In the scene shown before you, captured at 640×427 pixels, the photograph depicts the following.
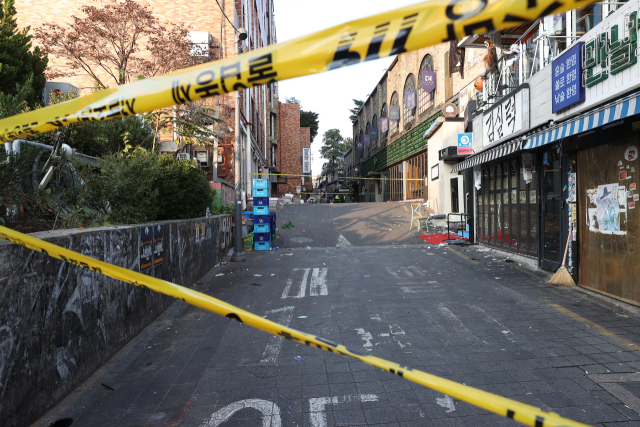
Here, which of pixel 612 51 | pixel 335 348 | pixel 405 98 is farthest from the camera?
pixel 405 98

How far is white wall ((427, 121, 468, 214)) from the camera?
18.6 metres

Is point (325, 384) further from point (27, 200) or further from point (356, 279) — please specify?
point (356, 279)

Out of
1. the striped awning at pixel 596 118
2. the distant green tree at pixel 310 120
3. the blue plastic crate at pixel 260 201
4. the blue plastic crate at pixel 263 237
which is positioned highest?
the distant green tree at pixel 310 120

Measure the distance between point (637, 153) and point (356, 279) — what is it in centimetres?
544

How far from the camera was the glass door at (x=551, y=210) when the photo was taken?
26.4 ft

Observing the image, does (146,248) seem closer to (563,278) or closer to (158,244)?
(158,244)

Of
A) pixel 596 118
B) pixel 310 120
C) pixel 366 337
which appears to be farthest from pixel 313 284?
pixel 310 120

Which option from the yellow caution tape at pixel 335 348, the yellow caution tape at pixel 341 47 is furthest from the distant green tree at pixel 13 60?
the yellow caution tape at pixel 341 47

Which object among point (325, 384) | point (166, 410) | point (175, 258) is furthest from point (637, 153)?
point (175, 258)

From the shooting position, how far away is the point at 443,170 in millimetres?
19891

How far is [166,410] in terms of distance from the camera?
3.09 m

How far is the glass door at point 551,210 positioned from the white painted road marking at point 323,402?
6.62m

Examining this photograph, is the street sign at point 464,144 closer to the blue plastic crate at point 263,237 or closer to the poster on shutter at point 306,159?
the blue plastic crate at point 263,237

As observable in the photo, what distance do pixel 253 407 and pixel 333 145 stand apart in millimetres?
65699
